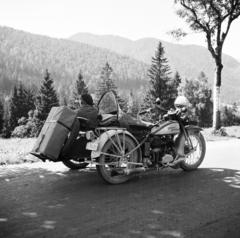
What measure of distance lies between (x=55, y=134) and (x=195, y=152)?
3.14 meters

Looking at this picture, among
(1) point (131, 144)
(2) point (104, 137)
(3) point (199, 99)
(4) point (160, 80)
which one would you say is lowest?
(1) point (131, 144)

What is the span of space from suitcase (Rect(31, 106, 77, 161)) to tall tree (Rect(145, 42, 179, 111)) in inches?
1765

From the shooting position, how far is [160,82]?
5191cm

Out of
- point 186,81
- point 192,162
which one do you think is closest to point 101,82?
point 186,81

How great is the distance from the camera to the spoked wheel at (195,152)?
6777mm

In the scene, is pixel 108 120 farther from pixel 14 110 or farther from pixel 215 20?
pixel 14 110

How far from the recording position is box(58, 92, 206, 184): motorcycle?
222 inches

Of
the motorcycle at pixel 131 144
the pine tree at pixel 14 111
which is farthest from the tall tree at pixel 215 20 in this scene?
the pine tree at pixel 14 111

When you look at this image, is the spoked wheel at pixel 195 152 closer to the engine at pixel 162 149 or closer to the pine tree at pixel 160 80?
the engine at pixel 162 149

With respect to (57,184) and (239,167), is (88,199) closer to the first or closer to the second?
(57,184)

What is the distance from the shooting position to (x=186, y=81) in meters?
74.5

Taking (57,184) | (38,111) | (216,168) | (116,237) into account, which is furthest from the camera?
(38,111)

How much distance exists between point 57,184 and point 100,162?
0.87 meters

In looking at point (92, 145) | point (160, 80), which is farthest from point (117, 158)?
point (160, 80)
